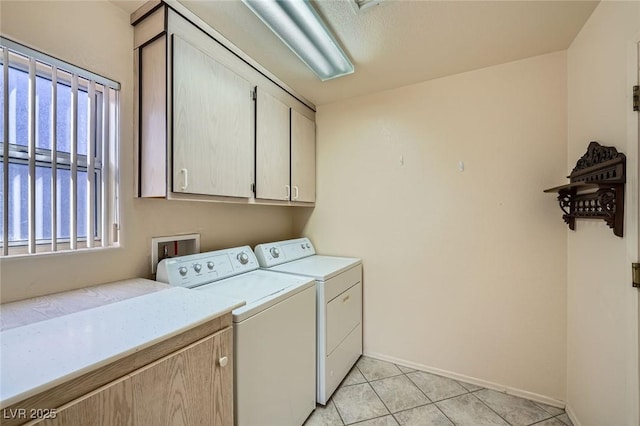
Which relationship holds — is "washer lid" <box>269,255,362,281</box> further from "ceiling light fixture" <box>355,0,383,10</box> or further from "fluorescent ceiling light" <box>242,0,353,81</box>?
"ceiling light fixture" <box>355,0,383,10</box>

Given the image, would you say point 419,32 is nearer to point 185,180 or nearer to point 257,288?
point 185,180

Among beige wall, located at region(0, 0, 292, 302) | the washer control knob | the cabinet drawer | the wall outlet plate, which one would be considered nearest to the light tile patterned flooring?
the cabinet drawer

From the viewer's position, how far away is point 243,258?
1927 mm

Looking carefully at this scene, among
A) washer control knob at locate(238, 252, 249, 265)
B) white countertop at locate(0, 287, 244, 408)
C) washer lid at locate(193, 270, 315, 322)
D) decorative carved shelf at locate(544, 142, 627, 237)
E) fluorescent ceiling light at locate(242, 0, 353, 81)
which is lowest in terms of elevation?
washer lid at locate(193, 270, 315, 322)

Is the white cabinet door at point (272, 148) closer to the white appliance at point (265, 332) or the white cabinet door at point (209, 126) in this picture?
the white cabinet door at point (209, 126)

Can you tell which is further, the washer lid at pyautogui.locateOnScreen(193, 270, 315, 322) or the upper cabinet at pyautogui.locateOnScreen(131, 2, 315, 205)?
the upper cabinet at pyautogui.locateOnScreen(131, 2, 315, 205)

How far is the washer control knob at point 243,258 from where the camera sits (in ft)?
6.25

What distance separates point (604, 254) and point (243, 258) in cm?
209

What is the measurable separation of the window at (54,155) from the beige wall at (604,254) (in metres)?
2.47

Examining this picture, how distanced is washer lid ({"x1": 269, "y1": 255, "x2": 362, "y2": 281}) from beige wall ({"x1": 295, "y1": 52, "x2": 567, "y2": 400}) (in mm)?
193

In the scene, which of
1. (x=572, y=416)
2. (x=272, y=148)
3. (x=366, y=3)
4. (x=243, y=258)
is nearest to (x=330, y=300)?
(x=243, y=258)

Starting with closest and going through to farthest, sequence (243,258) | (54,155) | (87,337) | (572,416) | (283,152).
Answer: (87,337) → (54,155) → (572,416) → (243,258) → (283,152)

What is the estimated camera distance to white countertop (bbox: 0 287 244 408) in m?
0.59

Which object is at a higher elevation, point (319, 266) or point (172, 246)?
point (172, 246)
